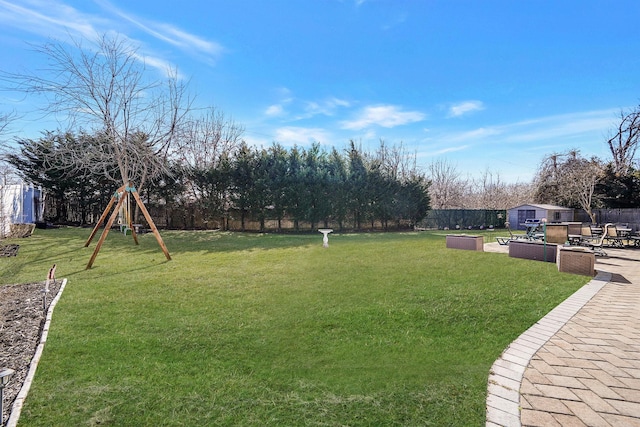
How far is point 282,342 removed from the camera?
11.9 ft

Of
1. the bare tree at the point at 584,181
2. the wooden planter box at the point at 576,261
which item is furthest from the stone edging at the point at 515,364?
the bare tree at the point at 584,181

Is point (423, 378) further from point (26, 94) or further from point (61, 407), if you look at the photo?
point (26, 94)

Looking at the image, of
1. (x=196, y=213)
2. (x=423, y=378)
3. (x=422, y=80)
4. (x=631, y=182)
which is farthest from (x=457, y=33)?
(x=631, y=182)

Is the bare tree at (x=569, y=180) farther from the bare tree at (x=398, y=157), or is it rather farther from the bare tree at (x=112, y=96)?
the bare tree at (x=112, y=96)

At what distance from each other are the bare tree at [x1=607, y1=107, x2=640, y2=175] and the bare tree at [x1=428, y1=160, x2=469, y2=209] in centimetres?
1273

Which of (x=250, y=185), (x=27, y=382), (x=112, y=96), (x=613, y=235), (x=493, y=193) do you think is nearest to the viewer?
(x=27, y=382)

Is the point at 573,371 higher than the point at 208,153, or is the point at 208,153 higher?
the point at 208,153

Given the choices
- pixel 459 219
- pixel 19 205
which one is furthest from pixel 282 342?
pixel 459 219

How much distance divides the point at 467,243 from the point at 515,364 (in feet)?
23.7

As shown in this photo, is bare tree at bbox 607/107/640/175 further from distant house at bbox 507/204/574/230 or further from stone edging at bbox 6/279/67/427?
stone edging at bbox 6/279/67/427

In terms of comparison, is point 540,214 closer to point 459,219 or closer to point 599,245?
point 459,219

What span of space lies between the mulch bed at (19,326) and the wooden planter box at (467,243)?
398 inches

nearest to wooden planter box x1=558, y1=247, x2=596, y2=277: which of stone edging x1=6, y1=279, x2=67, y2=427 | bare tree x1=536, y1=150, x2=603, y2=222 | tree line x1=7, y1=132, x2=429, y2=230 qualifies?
stone edging x1=6, y1=279, x2=67, y2=427

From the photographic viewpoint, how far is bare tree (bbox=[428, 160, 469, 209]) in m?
33.2
